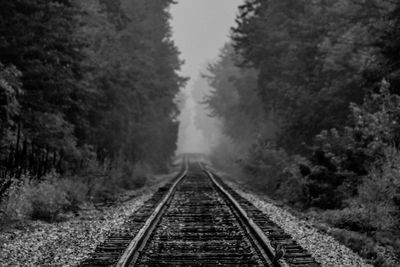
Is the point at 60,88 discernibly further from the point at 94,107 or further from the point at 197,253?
the point at 197,253

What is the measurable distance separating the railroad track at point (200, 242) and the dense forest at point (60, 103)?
278cm

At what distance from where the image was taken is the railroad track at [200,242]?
6867mm

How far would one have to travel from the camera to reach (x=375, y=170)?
12828 millimetres

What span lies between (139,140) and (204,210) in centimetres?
A: 2283

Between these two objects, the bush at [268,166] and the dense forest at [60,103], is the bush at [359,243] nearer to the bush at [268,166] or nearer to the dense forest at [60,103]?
the dense forest at [60,103]

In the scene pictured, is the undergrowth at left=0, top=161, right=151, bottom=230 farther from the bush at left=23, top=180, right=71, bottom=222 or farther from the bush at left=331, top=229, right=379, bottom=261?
the bush at left=331, top=229, right=379, bottom=261

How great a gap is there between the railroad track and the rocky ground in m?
0.33

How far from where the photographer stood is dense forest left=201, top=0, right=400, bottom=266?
457 inches

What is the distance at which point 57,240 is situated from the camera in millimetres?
8703

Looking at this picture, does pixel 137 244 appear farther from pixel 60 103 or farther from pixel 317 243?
pixel 60 103

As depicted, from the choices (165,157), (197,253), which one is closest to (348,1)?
(197,253)

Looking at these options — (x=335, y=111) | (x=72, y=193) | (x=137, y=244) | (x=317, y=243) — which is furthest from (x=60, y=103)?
(x=317, y=243)

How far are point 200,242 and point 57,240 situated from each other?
2.70 meters

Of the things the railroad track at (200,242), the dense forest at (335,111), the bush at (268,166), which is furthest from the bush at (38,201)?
the bush at (268,166)
